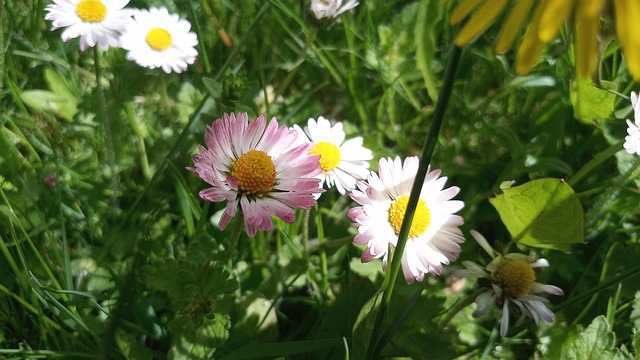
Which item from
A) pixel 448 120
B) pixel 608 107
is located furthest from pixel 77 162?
pixel 608 107

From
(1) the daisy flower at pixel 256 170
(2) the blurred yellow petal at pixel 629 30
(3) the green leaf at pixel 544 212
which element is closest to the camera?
(2) the blurred yellow petal at pixel 629 30

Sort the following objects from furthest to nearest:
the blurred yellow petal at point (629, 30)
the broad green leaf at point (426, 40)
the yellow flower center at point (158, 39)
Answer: the broad green leaf at point (426, 40), the yellow flower center at point (158, 39), the blurred yellow petal at point (629, 30)

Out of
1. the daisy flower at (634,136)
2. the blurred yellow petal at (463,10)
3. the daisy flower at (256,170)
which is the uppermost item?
the blurred yellow petal at (463,10)

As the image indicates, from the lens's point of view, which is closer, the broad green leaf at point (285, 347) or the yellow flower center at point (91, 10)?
the broad green leaf at point (285, 347)

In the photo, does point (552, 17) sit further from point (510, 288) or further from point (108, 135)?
point (108, 135)

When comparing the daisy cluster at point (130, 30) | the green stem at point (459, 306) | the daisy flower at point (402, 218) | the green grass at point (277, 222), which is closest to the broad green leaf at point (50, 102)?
the green grass at point (277, 222)

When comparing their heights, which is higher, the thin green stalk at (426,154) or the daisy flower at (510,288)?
the thin green stalk at (426,154)

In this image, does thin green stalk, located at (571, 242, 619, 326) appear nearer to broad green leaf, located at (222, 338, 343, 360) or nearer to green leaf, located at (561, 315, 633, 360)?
green leaf, located at (561, 315, 633, 360)

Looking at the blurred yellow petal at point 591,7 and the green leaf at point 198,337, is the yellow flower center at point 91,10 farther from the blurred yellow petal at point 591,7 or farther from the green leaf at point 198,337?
the blurred yellow petal at point 591,7
